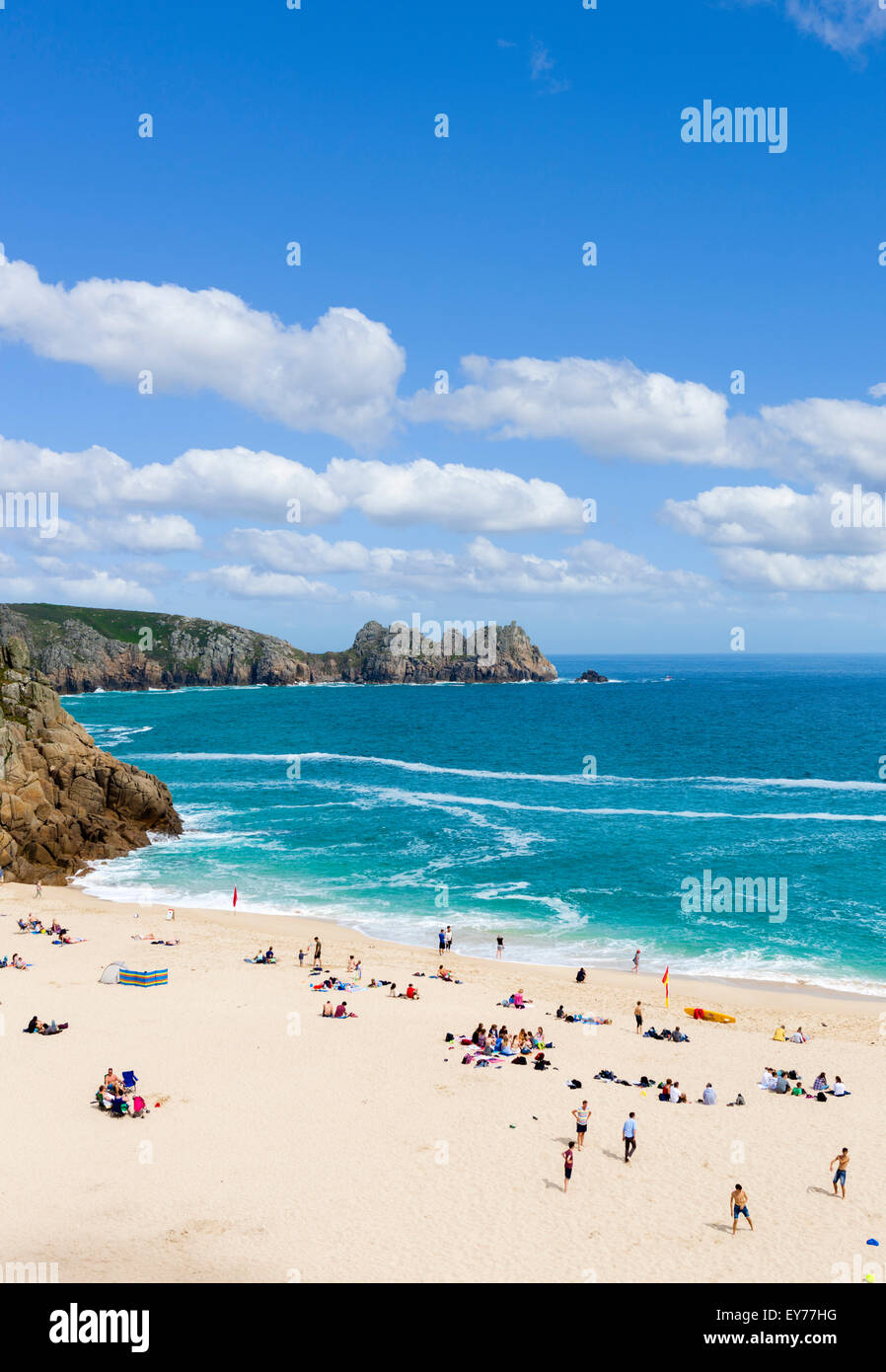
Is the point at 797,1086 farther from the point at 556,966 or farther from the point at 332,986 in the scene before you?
the point at 332,986

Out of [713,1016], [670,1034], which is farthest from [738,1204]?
[713,1016]

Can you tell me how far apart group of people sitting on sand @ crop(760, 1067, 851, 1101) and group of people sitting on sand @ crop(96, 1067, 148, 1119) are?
1983 centimetres

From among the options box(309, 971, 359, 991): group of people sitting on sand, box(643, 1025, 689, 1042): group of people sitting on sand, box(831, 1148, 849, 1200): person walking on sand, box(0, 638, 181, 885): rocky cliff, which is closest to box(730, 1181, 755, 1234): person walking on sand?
box(831, 1148, 849, 1200): person walking on sand

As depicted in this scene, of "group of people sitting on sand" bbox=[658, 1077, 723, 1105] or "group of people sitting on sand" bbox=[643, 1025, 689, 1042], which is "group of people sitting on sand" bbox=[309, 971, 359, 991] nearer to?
"group of people sitting on sand" bbox=[643, 1025, 689, 1042]

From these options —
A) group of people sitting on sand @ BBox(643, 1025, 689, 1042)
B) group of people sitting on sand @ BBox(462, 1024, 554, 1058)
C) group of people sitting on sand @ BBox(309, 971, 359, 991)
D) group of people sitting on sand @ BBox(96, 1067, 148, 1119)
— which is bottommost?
group of people sitting on sand @ BBox(643, 1025, 689, 1042)

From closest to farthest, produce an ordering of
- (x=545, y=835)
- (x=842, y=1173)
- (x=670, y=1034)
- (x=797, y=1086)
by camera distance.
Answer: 1. (x=842, y=1173)
2. (x=797, y=1086)
3. (x=670, y=1034)
4. (x=545, y=835)

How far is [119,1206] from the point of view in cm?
1880

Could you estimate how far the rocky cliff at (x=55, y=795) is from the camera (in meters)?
51.7

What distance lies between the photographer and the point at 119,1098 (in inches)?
922

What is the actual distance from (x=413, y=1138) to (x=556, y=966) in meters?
17.7

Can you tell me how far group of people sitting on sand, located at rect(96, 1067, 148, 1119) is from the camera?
23109 mm
